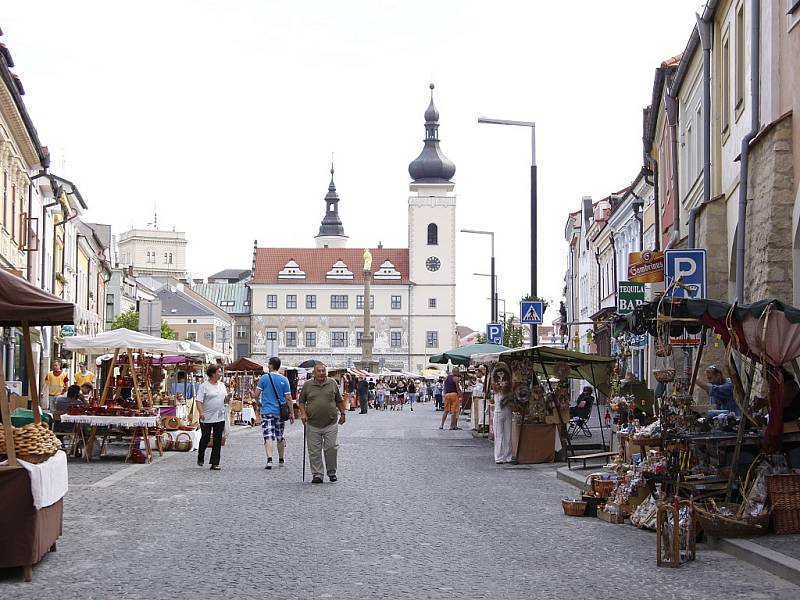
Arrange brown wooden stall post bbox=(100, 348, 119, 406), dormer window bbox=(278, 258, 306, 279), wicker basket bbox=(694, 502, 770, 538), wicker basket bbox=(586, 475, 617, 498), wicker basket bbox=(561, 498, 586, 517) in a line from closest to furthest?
wicker basket bbox=(694, 502, 770, 538) < wicker basket bbox=(561, 498, 586, 517) < wicker basket bbox=(586, 475, 617, 498) < brown wooden stall post bbox=(100, 348, 119, 406) < dormer window bbox=(278, 258, 306, 279)

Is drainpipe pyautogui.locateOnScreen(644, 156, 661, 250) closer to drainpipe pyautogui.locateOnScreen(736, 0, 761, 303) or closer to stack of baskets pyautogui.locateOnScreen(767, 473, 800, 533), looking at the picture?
drainpipe pyautogui.locateOnScreen(736, 0, 761, 303)

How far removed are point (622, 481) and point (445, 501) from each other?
2482mm

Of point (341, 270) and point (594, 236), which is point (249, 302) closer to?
point (341, 270)

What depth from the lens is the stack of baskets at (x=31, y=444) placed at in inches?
409

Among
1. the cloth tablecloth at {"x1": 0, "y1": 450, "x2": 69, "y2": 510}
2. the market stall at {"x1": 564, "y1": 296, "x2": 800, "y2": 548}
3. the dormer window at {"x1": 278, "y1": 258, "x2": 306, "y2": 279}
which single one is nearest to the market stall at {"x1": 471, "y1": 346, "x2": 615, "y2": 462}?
the market stall at {"x1": 564, "y1": 296, "x2": 800, "y2": 548}

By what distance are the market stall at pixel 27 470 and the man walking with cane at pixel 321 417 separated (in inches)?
299

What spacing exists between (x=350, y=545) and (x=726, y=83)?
557 inches

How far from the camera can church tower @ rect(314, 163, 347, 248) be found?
166375 millimetres

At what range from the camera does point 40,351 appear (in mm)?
46250

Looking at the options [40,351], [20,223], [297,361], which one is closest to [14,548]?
[20,223]

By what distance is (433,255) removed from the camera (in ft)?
463

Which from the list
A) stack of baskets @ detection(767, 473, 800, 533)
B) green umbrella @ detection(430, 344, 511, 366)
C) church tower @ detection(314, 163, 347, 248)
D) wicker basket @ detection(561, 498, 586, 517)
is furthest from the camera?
church tower @ detection(314, 163, 347, 248)

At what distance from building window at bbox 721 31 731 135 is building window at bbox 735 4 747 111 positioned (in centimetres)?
117

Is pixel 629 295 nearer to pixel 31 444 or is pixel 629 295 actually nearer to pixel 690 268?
pixel 690 268
